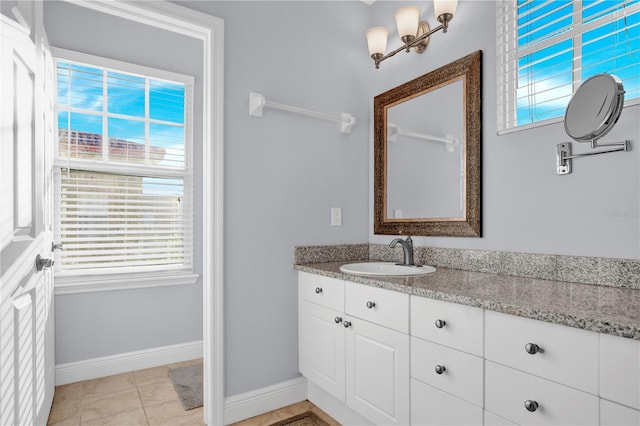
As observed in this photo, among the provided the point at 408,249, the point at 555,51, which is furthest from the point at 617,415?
the point at 555,51

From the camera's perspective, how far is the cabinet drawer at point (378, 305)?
1550mm

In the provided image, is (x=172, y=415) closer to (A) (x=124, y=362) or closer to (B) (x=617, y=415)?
(A) (x=124, y=362)

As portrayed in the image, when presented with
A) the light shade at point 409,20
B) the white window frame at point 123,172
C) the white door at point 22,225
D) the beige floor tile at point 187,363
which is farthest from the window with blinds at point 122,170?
the light shade at point 409,20

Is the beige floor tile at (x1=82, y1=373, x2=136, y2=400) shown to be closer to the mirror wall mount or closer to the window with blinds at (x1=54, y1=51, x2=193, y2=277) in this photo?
the window with blinds at (x1=54, y1=51, x2=193, y2=277)

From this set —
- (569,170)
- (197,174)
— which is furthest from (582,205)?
(197,174)

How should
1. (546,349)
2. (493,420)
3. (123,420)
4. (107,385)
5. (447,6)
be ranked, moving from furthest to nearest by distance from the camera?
1. (107,385)
2. (123,420)
3. (447,6)
4. (493,420)
5. (546,349)

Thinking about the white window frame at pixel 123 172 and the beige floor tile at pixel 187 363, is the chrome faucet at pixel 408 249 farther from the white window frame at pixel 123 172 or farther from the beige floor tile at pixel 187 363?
the beige floor tile at pixel 187 363

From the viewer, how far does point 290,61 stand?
227 cm

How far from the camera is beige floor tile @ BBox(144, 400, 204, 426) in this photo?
2074 mm

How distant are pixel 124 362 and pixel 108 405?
0.49m

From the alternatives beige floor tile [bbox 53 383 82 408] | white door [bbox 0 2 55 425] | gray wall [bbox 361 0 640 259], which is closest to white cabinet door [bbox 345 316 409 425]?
gray wall [bbox 361 0 640 259]

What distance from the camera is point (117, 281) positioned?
2695 millimetres

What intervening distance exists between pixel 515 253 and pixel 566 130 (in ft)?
1.91

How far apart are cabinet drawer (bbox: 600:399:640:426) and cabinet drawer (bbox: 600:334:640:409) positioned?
0.05ft
